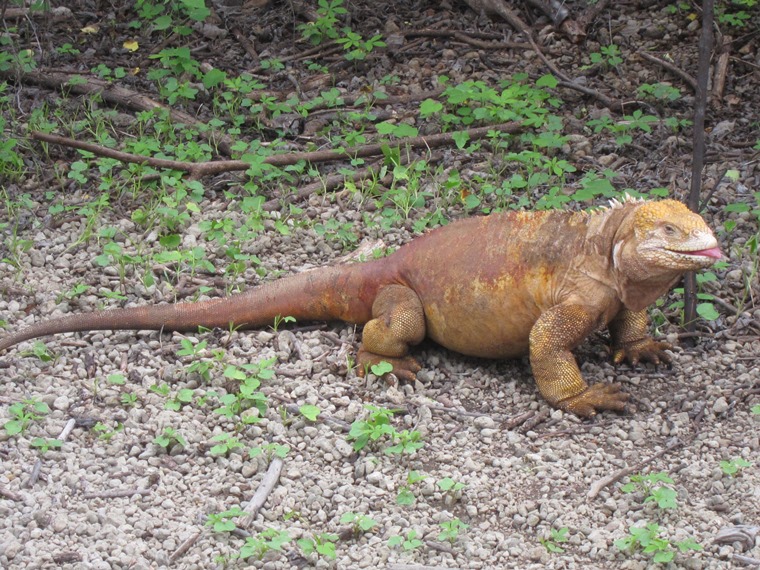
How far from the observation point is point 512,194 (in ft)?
26.2

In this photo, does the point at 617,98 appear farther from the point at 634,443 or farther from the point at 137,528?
the point at 137,528

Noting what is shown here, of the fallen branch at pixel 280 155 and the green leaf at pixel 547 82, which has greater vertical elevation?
the green leaf at pixel 547 82

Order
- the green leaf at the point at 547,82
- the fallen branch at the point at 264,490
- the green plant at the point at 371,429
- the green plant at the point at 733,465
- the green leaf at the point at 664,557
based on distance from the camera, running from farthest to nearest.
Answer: the green leaf at the point at 547,82
the green plant at the point at 371,429
the green plant at the point at 733,465
the fallen branch at the point at 264,490
the green leaf at the point at 664,557

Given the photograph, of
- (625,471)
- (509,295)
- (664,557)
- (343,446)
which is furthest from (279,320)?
(664,557)

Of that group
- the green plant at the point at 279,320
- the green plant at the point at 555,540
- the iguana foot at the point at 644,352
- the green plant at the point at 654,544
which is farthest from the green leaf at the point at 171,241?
the green plant at the point at 654,544

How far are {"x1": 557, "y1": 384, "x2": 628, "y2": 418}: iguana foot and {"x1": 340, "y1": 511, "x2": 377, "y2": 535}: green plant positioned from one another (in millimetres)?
1561

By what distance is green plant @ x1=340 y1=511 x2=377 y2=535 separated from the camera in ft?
15.8

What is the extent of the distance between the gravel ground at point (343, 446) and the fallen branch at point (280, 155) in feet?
2.89

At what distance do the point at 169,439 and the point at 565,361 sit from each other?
2.28 metres

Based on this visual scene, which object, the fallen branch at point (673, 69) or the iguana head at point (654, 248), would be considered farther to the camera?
the fallen branch at point (673, 69)

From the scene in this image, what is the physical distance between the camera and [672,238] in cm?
546

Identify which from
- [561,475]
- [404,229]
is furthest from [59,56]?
[561,475]

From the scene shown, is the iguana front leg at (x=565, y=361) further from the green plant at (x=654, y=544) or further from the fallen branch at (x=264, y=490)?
the fallen branch at (x=264, y=490)

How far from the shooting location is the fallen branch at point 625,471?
5152mm
